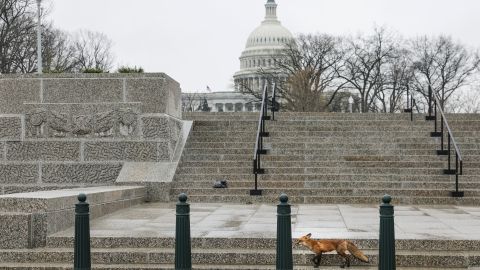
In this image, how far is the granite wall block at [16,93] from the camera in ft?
53.2

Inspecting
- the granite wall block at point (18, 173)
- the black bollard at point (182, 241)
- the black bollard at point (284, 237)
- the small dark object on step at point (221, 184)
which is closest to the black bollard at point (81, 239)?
the black bollard at point (182, 241)

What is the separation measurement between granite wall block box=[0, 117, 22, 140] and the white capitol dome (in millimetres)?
93913

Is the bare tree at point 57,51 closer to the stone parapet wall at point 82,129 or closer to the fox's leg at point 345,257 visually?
the stone parapet wall at point 82,129

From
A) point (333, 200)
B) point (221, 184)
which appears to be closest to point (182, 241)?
point (333, 200)

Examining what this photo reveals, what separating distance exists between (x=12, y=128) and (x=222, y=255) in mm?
8500

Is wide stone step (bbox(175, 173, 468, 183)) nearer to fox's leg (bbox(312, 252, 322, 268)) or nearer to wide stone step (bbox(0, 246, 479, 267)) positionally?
wide stone step (bbox(0, 246, 479, 267))

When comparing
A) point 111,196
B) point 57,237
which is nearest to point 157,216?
point 111,196

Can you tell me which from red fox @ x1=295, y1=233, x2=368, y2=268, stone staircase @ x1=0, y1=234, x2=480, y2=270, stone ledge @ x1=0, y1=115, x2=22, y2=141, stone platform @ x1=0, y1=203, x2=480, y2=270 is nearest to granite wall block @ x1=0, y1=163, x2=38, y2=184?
stone ledge @ x1=0, y1=115, x2=22, y2=141

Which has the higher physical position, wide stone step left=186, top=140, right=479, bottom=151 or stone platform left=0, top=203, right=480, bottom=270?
wide stone step left=186, top=140, right=479, bottom=151

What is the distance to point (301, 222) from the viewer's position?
1127 centimetres

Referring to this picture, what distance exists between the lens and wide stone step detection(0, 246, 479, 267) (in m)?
8.96

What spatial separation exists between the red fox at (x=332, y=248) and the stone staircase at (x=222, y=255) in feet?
0.57

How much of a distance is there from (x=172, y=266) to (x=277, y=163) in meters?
8.15

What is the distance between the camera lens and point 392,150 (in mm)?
17703
